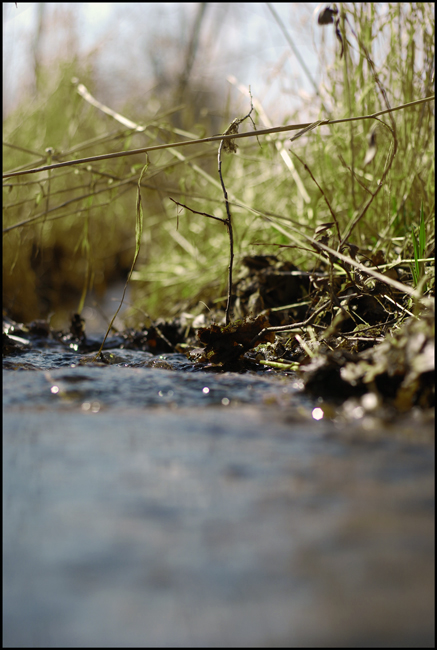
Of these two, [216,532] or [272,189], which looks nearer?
[216,532]

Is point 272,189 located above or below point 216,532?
above

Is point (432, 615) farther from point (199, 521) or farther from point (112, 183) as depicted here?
point (112, 183)

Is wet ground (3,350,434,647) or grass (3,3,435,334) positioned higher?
grass (3,3,435,334)

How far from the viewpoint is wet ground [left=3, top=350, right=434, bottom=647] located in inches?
18.5

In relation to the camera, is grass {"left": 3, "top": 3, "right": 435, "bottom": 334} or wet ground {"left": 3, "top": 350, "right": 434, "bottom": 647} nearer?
wet ground {"left": 3, "top": 350, "right": 434, "bottom": 647}

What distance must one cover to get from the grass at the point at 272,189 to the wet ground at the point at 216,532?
1.77 ft

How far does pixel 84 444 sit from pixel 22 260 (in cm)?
347

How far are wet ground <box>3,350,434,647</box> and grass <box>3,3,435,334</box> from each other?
54 cm

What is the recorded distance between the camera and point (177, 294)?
357cm

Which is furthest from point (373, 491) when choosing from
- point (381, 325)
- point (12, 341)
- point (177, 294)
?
point (177, 294)

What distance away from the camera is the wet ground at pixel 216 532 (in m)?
0.47

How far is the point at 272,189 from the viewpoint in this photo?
3.25m

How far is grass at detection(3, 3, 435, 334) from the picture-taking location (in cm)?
181

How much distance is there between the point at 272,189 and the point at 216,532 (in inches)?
115
